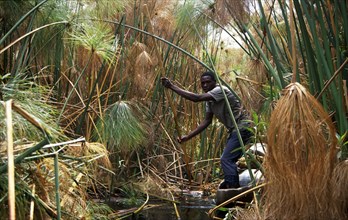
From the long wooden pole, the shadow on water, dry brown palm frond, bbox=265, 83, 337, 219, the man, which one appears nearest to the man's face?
the man

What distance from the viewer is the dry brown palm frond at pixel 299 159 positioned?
2.83 metres

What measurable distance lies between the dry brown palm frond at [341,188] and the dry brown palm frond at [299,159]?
0.11 feet

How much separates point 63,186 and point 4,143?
486 millimetres

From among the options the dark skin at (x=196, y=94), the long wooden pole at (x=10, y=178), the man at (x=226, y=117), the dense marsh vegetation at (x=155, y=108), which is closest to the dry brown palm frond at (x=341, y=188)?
the dense marsh vegetation at (x=155, y=108)

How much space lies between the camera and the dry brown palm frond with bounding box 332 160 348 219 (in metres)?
3.06

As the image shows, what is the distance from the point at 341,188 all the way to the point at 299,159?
0.32 meters

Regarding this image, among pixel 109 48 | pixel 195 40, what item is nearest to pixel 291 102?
pixel 109 48

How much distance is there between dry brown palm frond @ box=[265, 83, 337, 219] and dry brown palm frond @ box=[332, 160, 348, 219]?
0.03m

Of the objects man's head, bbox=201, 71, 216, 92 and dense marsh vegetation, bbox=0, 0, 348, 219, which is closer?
dense marsh vegetation, bbox=0, 0, 348, 219

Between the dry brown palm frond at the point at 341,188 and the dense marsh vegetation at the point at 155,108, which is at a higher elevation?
the dense marsh vegetation at the point at 155,108

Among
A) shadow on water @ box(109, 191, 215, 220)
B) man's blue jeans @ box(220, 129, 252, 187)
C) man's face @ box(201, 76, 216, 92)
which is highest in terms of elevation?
man's face @ box(201, 76, 216, 92)

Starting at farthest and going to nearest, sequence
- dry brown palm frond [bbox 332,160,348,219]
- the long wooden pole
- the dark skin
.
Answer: the dark skin < dry brown palm frond [bbox 332,160,348,219] < the long wooden pole

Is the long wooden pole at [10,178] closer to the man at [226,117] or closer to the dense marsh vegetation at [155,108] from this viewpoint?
the dense marsh vegetation at [155,108]

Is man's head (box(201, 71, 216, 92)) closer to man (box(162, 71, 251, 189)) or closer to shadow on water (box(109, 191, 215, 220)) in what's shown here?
man (box(162, 71, 251, 189))
